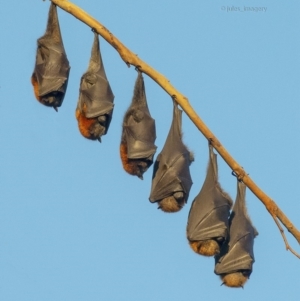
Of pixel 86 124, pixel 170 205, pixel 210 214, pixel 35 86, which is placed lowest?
pixel 210 214

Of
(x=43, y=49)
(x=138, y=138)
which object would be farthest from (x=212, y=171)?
(x=43, y=49)

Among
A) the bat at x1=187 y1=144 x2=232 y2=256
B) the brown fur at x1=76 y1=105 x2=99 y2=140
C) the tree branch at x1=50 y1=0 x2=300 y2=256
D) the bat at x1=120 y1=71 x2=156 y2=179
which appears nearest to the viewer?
the tree branch at x1=50 y1=0 x2=300 y2=256

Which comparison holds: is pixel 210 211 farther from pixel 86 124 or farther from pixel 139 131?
pixel 86 124

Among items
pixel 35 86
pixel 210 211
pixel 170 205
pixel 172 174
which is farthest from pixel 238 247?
pixel 35 86

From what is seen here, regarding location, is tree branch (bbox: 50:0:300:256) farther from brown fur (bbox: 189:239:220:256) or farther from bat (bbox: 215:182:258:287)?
brown fur (bbox: 189:239:220:256)

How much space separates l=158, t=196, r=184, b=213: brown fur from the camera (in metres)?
9.66

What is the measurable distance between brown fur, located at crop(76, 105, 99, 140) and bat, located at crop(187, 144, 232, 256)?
5.59ft

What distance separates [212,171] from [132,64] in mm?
1903

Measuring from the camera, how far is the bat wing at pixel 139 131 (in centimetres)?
926

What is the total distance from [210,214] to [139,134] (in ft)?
4.57

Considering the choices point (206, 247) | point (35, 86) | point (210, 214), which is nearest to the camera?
point (210, 214)

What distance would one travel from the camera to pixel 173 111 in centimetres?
835

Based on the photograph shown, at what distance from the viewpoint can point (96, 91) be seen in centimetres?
940

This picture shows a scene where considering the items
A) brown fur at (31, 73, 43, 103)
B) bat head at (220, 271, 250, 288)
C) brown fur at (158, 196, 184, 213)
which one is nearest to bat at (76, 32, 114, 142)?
brown fur at (31, 73, 43, 103)
